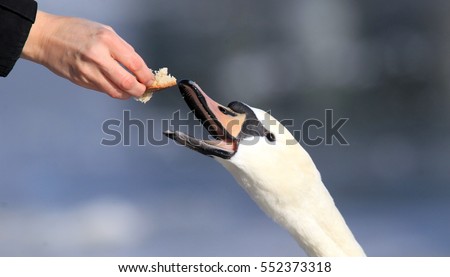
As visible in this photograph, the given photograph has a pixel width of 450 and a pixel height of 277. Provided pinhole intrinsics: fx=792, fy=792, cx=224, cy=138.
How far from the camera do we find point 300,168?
9.12 ft

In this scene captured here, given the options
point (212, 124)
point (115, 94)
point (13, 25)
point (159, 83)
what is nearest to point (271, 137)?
point (212, 124)

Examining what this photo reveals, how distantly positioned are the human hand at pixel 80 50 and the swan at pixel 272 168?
0.41m

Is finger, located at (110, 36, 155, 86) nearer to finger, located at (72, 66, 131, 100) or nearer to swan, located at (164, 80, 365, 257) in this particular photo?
finger, located at (72, 66, 131, 100)

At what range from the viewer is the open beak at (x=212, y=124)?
2473 millimetres

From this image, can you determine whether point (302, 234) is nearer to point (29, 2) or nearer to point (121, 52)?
point (121, 52)

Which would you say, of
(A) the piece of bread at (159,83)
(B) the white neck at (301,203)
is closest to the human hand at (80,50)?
(A) the piece of bread at (159,83)

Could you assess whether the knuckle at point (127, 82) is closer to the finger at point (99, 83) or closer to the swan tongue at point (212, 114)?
the finger at point (99, 83)

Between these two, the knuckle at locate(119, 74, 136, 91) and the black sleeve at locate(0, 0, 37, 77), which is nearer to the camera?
the black sleeve at locate(0, 0, 37, 77)

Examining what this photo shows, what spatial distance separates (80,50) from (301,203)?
1142 mm

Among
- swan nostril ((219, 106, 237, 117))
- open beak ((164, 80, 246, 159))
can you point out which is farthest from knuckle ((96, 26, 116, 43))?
swan nostril ((219, 106, 237, 117))

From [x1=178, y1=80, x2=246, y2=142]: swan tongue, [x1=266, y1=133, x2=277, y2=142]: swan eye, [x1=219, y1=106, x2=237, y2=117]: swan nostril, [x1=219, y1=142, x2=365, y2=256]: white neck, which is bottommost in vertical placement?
[x1=219, y1=142, x2=365, y2=256]: white neck

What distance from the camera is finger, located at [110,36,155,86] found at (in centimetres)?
205

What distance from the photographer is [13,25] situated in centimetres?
170

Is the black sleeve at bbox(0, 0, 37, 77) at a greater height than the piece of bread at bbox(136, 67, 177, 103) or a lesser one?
lesser
